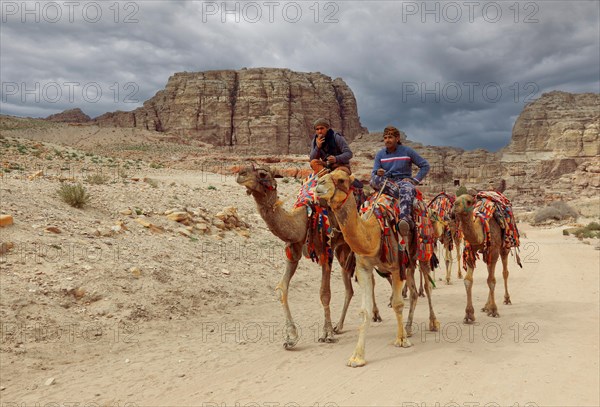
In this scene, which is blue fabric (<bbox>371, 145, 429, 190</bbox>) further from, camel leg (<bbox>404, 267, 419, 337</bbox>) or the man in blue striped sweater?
camel leg (<bbox>404, 267, 419, 337</bbox>)

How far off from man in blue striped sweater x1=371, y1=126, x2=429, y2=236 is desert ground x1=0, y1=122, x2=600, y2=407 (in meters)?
2.32

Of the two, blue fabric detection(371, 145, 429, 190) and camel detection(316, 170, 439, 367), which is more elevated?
blue fabric detection(371, 145, 429, 190)

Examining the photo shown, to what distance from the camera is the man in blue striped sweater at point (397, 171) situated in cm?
704

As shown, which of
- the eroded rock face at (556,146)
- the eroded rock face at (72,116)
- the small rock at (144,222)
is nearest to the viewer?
the small rock at (144,222)

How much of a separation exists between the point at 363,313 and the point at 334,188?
1909 millimetres

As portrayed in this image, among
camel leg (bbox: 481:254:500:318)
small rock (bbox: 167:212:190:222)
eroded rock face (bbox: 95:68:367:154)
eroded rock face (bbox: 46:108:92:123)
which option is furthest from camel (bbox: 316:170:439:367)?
eroded rock face (bbox: 46:108:92:123)

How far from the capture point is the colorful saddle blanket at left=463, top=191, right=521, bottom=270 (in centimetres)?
873

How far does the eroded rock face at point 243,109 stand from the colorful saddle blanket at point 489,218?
285ft

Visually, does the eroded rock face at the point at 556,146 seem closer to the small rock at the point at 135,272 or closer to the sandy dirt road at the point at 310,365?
the sandy dirt road at the point at 310,365

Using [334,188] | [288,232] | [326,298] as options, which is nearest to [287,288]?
[326,298]

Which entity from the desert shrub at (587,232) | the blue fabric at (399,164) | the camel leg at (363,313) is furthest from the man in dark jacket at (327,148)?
the desert shrub at (587,232)

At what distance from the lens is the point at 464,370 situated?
5734 millimetres

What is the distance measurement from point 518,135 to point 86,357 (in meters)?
127

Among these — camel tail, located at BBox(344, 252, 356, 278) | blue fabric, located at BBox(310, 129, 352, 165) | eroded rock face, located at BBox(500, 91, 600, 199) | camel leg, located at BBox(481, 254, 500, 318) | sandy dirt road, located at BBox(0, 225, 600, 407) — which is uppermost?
eroded rock face, located at BBox(500, 91, 600, 199)
